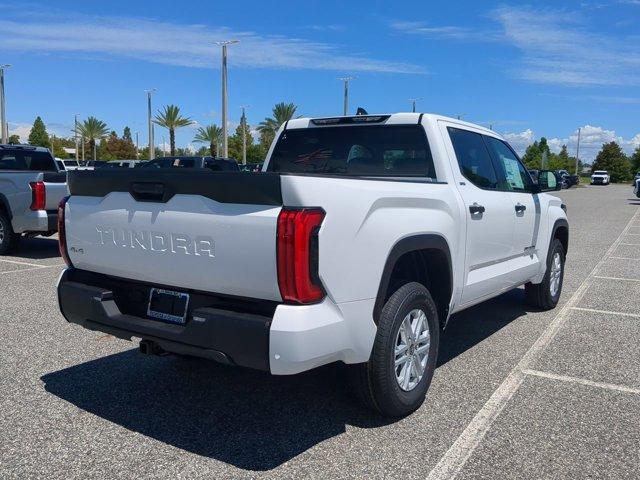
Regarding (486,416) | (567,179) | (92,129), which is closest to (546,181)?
(486,416)

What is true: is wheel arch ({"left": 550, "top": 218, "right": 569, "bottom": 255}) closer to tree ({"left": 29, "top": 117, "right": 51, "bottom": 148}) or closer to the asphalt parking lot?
the asphalt parking lot

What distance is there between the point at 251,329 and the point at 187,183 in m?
0.89

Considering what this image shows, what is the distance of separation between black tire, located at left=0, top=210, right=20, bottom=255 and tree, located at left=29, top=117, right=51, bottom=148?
278ft

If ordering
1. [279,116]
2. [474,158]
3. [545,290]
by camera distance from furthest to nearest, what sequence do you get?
1. [279,116]
2. [545,290]
3. [474,158]

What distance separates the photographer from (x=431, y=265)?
14.5 ft

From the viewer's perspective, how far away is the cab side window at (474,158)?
16.3 feet

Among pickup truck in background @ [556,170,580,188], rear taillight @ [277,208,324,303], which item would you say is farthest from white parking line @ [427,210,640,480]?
pickup truck in background @ [556,170,580,188]

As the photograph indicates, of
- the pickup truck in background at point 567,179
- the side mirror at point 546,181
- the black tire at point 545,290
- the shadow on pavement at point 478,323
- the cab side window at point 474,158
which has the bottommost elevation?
the shadow on pavement at point 478,323

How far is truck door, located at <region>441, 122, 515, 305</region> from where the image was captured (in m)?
4.73

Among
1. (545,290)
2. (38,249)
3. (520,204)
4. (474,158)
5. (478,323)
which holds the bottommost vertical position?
(38,249)

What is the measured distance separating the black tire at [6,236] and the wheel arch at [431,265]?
28.6 ft

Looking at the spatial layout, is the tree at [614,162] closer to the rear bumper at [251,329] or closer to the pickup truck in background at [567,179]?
the pickup truck in background at [567,179]

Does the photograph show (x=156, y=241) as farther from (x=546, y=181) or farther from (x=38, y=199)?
(x=38, y=199)

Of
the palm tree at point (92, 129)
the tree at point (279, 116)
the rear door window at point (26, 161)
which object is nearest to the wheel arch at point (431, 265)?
the rear door window at point (26, 161)
